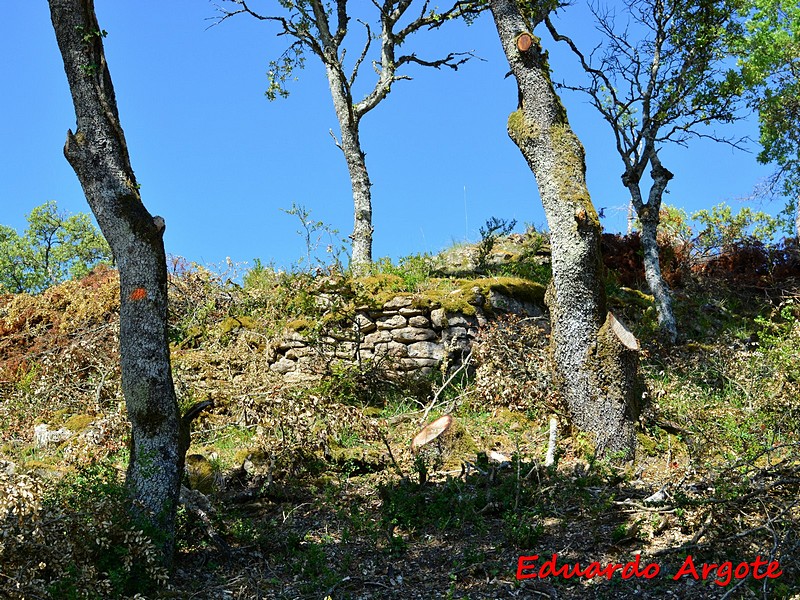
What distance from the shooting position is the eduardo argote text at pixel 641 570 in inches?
183

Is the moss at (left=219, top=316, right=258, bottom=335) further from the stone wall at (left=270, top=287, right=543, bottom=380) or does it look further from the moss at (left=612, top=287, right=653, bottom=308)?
the moss at (left=612, top=287, right=653, bottom=308)

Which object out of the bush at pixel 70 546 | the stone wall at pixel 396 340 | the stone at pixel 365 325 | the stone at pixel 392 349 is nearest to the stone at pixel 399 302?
the stone wall at pixel 396 340

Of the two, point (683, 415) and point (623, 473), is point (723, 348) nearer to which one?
point (683, 415)

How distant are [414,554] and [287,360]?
189 inches

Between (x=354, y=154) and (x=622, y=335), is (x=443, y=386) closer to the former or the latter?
(x=622, y=335)

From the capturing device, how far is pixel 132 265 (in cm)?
528

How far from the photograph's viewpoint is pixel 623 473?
688 cm

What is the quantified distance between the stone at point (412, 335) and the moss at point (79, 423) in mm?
4019

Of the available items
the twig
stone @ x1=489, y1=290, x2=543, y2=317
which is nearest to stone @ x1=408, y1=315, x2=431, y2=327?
the twig

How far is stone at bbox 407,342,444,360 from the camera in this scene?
984 cm

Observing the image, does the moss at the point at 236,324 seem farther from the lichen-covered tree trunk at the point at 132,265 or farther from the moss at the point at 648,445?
the moss at the point at 648,445

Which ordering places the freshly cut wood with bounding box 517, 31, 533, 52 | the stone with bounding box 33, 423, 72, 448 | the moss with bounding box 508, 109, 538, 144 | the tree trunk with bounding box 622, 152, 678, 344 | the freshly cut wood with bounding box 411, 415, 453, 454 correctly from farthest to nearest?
the tree trunk with bounding box 622, 152, 678, 344, the stone with bounding box 33, 423, 72, 448, the freshly cut wood with bounding box 517, 31, 533, 52, the moss with bounding box 508, 109, 538, 144, the freshly cut wood with bounding box 411, 415, 453, 454

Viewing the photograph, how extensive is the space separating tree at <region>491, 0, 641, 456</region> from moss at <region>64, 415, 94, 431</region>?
18.8 ft

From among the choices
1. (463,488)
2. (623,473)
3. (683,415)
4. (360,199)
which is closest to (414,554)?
(463,488)
